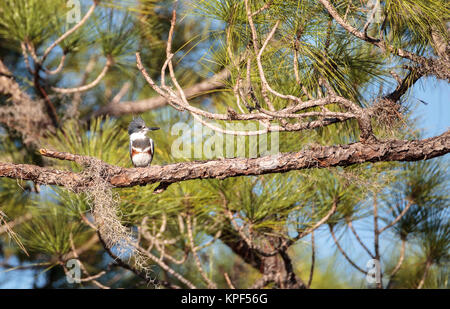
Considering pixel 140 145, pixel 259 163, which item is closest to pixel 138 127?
pixel 140 145

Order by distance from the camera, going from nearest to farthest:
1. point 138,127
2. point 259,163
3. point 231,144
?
1. point 259,163
2. point 231,144
3. point 138,127

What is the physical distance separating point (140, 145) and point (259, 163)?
873 millimetres

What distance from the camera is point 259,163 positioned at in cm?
144

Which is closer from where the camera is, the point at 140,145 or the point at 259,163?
the point at 259,163

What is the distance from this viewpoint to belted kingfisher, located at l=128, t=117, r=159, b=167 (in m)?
2.16

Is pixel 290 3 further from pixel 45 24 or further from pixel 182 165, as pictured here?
pixel 45 24

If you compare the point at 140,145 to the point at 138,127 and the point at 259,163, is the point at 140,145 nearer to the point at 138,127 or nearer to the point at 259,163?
the point at 138,127

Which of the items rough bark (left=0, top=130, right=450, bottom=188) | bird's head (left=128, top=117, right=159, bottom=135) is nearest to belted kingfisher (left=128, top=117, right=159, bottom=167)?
bird's head (left=128, top=117, right=159, bottom=135)

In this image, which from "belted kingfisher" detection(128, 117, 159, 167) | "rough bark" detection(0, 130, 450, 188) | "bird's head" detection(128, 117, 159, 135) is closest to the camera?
"rough bark" detection(0, 130, 450, 188)

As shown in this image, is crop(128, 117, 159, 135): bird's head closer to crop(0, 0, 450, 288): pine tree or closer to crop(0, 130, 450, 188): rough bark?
crop(0, 0, 450, 288): pine tree

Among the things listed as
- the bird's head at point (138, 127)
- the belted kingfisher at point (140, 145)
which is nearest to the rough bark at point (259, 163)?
the belted kingfisher at point (140, 145)

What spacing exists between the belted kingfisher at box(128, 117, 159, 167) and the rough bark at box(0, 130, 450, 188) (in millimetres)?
638

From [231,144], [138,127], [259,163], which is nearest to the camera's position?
[259,163]

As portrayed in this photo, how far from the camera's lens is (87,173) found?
1505mm
